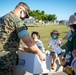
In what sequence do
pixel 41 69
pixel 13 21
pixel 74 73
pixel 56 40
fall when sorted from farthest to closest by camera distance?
1. pixel 56 40
2. pixel 41 69
3. pixel 13 21
4. pixel 74 73

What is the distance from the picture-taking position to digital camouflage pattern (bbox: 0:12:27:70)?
366 centimetres

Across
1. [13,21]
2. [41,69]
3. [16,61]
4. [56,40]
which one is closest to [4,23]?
[13,21]

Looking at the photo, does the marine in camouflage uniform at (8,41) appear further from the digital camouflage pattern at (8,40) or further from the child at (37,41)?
the child at (37,41)

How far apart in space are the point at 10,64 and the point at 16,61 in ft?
0.86

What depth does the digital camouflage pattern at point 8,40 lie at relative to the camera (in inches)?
144

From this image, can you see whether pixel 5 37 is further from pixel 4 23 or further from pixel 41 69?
pixel 41 69

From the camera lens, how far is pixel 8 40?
12.1ft

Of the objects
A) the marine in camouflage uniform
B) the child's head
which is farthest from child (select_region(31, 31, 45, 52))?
the marine in camouflage uniform

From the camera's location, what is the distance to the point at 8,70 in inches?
146

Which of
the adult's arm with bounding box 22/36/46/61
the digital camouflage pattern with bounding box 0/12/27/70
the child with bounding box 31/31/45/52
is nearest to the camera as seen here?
the adult's arm with bounding box 22/36/46/61

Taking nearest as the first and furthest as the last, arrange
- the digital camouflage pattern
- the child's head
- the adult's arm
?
the adult's arm, the digital camouflage pattern, the child's head

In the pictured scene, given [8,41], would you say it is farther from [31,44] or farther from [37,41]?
[37,41]

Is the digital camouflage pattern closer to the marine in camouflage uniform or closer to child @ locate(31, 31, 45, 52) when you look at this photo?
the marine in camouflage uniform

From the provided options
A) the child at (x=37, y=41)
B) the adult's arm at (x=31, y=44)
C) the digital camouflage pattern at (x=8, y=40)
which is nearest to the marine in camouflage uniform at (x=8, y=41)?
the digital camouflage pattern at (x=8, y=40)
